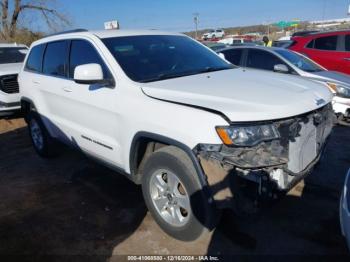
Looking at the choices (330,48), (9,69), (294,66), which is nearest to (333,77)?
(294,66)

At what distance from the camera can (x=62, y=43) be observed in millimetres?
4488

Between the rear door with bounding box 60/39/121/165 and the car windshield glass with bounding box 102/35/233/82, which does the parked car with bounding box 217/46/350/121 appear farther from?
the rear door with bounding box 60/39/121/165

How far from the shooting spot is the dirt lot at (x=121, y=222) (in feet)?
10.1

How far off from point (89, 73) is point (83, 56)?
81 centimetres

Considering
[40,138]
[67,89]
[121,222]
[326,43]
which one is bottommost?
[121,222]

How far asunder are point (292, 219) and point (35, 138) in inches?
166

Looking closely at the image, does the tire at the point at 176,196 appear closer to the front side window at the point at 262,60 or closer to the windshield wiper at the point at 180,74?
the windshield wiper at the point at 180,74

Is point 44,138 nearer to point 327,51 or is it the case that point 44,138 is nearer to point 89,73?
point 89,73

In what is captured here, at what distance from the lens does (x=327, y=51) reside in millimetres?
9281

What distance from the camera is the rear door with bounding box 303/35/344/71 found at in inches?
357

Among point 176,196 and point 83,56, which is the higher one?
point 83,56

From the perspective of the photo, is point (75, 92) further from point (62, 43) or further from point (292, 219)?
point (292, 219)

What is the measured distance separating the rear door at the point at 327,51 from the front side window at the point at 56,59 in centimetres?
735

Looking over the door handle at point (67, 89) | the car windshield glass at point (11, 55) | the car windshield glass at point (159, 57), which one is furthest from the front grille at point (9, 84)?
the car windshield glass at point (159, 57)
